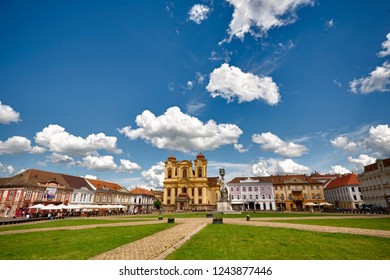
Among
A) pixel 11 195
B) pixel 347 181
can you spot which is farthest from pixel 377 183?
pixel 11 195

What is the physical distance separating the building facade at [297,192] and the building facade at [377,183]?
38.1 ft

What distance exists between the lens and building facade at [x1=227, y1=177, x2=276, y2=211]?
222 ft

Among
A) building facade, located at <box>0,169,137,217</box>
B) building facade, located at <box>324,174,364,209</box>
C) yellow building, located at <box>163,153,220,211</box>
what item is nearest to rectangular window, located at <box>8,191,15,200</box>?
building facade, located at <box>0,169,137,217</box>

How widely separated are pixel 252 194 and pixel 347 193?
26924 millimetres

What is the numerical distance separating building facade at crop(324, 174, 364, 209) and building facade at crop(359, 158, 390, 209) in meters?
4.95

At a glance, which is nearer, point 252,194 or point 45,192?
point 45,192

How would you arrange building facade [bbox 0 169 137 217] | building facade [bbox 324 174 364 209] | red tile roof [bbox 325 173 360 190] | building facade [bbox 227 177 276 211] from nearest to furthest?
building facade [bbox 0 169 137 217], building facade [bbox 324 174 364 209], red tile roof [bbox 325 173 360 190], building facade [bbox 227 177 276 211]

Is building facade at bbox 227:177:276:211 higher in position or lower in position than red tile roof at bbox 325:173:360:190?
lower

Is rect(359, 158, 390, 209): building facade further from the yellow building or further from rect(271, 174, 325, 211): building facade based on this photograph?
the yellow building

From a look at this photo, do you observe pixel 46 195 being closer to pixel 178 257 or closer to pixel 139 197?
pixel 139 197

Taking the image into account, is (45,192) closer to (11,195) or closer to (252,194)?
(11,195)

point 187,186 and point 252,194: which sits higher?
point 187,186

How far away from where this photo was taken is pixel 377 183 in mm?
51875
